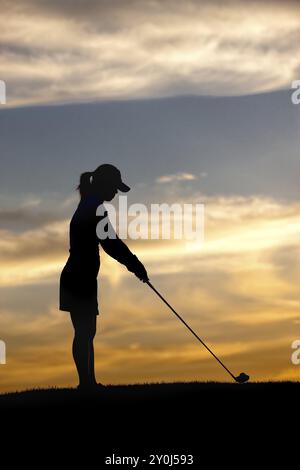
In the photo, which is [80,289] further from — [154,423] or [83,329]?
[154,423]

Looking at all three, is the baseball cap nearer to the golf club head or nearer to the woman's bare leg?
the woman's bare leg

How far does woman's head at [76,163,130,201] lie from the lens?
18625 mm

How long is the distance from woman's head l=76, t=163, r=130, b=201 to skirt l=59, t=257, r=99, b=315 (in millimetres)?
1193

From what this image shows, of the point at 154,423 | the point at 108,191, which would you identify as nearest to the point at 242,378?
the point at 154,423

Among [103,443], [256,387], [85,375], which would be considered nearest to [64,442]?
[103,443]

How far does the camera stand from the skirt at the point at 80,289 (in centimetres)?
1848

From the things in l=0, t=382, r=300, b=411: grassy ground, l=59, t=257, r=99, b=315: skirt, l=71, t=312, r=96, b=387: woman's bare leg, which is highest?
l=59, t=257, r=99, b=315: skirt

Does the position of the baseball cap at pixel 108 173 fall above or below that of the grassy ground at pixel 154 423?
above

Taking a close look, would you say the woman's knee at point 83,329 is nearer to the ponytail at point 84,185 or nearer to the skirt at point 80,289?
the skirt at point 80,289

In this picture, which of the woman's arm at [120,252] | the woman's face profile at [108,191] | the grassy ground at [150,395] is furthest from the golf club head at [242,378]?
the woman's face profile at [108,191]

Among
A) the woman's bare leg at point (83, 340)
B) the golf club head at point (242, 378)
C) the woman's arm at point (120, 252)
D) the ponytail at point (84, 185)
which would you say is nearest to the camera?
the woman's bare leg at point (83, 340)

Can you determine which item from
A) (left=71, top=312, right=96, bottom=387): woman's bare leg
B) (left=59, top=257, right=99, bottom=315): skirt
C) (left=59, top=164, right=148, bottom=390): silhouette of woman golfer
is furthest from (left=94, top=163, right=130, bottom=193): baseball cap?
(left=71, top=312, right=96, bottom=387): woman's bare leg
